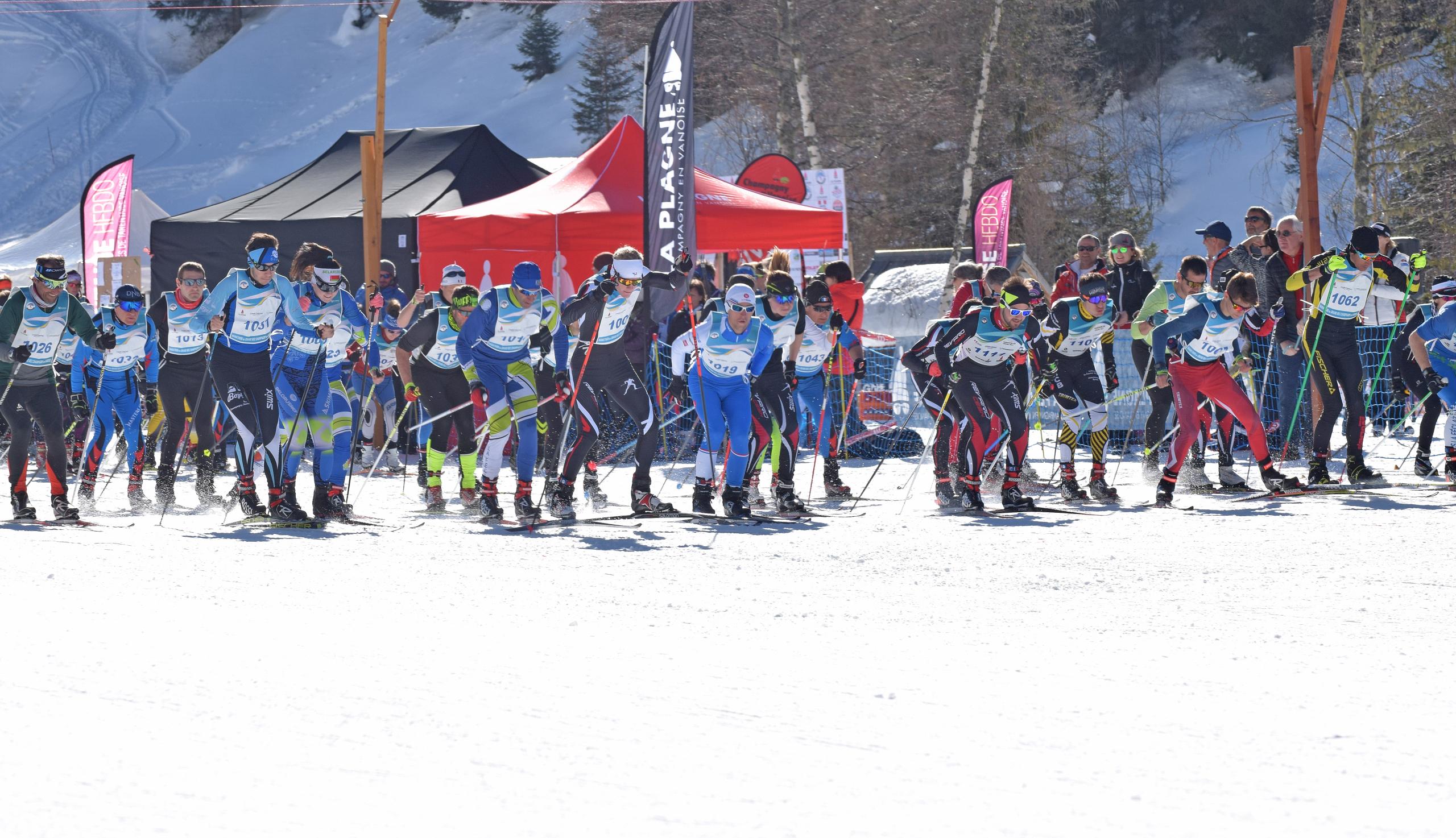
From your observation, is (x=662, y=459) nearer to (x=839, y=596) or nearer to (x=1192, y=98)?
(x=839, y=596)

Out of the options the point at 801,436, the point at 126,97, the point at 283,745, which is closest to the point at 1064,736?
the point at 283,745

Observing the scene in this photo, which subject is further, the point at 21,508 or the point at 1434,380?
the point at 1434,380

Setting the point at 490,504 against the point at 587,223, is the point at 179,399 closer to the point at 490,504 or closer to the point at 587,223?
the point at 490,504

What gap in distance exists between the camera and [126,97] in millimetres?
82062

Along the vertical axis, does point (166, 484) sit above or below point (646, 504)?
above

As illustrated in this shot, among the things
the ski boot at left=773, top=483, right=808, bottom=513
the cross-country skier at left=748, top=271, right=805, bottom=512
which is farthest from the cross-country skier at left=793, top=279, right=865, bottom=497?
the ski boot at left=773, top=483, right=808, bottom=513

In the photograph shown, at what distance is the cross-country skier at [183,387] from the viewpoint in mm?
11906

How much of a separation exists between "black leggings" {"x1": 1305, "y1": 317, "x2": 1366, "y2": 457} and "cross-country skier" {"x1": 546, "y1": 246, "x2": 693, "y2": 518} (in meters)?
5.01

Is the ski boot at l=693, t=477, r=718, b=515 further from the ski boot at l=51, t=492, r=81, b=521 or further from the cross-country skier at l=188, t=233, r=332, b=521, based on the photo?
the ski boot at l=51, t=492, r=81, b=521

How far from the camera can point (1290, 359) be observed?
14.4m

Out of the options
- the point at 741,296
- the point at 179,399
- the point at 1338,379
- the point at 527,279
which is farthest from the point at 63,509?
the point at 1338,379

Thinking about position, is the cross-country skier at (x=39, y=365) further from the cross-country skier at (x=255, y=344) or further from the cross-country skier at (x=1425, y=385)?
the cross-country skier at (x=1425, y=385)

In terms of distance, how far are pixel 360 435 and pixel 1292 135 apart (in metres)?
33.1

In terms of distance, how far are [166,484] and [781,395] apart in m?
4.81
